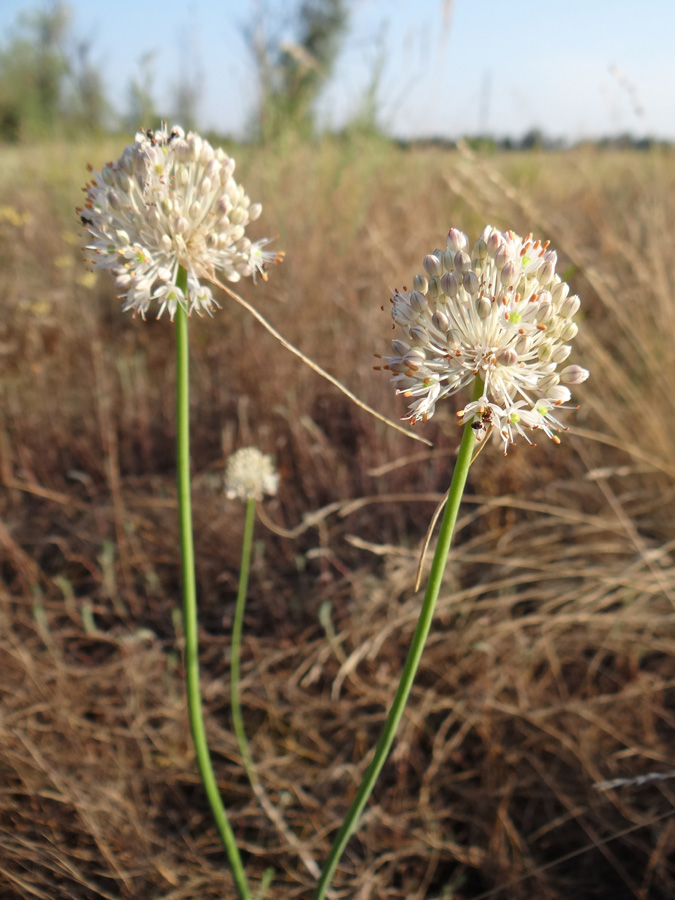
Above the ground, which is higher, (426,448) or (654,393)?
(654,393)

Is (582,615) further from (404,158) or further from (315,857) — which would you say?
(404,158)

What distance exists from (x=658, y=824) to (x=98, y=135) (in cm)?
A: 668

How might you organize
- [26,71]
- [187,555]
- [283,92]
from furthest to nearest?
[26,71], [283,92], [187,555]

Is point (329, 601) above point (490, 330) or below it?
below

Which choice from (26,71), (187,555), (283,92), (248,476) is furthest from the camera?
(26,71)

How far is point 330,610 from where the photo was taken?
2387 millimetres

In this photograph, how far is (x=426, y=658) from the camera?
7.18 feet

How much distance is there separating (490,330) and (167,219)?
0.59 m

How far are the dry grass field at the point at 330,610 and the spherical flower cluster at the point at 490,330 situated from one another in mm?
785

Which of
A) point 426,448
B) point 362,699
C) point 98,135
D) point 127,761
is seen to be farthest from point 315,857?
point 98,135

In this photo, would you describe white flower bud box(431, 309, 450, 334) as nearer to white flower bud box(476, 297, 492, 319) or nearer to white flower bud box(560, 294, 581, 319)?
white flower bud box(476, 297, 492, 319)

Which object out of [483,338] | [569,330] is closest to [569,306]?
[569,330]

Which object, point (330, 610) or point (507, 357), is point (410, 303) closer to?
point (507, 357)

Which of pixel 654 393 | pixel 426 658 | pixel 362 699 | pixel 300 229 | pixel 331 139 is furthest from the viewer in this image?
pixel 331 139
